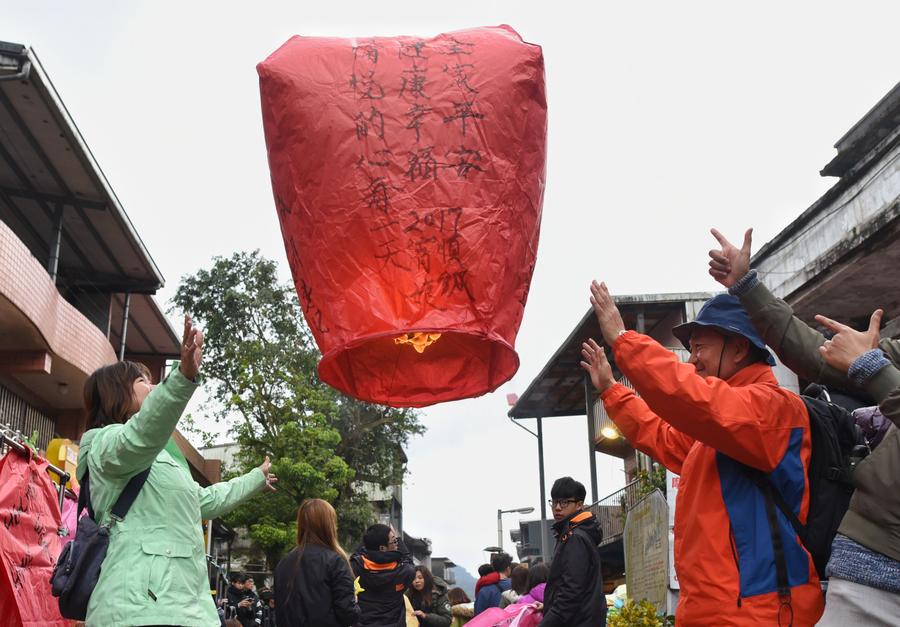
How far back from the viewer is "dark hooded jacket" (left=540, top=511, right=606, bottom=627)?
5.30 metres

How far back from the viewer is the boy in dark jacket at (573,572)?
5309 millimetres

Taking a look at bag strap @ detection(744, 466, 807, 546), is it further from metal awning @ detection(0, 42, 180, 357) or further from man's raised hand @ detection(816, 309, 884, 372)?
metal awning @ detection(0, 42, 180, 357)

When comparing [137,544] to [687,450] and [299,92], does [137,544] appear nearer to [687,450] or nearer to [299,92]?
[299,92]

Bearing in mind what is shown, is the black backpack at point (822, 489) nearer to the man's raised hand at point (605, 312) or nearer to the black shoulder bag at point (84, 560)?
the man's raised hand at point (605, 312)

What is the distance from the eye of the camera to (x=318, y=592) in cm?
553

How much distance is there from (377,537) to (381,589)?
0.37 m

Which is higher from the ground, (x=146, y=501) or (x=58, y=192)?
(x=58, y=192)

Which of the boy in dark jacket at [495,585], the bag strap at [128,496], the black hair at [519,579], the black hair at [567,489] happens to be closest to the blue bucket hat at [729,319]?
the bag strap at [128,496]

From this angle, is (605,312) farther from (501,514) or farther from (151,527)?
(501,514)

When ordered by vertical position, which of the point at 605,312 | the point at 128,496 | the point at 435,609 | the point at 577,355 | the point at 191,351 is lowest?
the point at 435,609

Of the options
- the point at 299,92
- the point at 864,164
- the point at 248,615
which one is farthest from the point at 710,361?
the point at 248,615

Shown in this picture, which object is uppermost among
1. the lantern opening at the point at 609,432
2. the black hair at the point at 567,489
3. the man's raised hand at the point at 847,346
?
the lantern opening at the point at 609,432

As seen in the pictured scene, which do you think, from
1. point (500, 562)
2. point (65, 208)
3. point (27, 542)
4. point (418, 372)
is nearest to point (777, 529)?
point (418, 372)

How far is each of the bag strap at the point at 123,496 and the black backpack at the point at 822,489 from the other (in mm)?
2072
